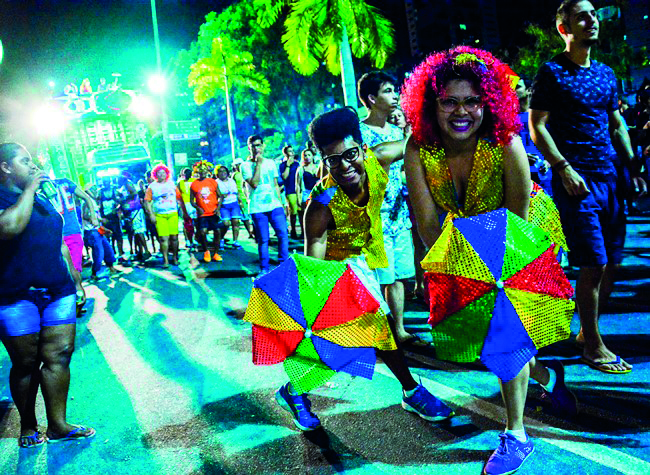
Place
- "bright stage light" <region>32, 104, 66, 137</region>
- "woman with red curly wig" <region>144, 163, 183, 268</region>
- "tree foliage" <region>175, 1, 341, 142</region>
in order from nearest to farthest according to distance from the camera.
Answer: "bright stage light" <region>32, 104, 66, 137</region> < "woman with red curly wig" <region>144, 163, 183, 268</region> < "tree foliage" <region>175, 1, 341, 142</region>

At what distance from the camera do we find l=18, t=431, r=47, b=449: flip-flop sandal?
3588 mm

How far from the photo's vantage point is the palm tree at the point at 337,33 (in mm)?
14398

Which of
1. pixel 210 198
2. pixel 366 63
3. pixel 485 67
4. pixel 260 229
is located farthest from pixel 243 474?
pixel 366 63

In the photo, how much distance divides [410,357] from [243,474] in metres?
1.91

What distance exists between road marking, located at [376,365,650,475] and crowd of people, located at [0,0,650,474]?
0.22 metres

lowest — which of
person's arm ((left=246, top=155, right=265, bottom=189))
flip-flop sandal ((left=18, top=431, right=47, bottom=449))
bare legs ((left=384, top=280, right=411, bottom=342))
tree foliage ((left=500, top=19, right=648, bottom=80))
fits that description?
flip-flop sandal ((left=18, top=431, right=47, bottom=449))

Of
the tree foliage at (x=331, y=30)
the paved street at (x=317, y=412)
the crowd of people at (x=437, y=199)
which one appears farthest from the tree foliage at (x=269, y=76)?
the crowd of people at (x=437, y=199)

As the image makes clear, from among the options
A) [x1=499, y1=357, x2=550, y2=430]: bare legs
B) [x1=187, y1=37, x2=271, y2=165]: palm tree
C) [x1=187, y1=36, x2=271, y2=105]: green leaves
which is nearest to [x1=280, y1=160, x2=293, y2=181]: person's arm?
[x1=499, y1=357, x2=550, y2=430]: bare legs

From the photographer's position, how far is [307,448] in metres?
3.09

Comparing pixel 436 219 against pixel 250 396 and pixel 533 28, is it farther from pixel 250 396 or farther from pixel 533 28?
pixel 533 28

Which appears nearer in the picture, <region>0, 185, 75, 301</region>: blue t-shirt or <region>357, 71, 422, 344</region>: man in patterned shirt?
<region>0, 185, 75, 301</region>: blue t-shirt

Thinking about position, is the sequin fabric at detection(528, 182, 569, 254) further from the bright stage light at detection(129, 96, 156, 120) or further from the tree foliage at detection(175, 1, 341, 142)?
the bright stage light at detection(129, 96, 156, 120)

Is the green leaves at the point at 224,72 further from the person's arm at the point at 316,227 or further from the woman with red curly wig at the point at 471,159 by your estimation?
the woman with red curly wig at the point at 471,159

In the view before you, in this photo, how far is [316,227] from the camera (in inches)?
122
